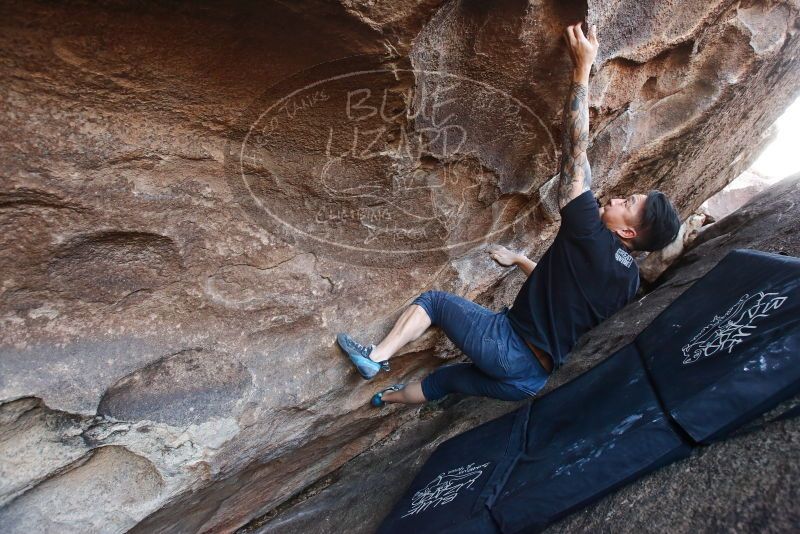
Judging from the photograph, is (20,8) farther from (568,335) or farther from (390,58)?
(568,335)

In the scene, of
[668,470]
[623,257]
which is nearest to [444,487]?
[668,470]

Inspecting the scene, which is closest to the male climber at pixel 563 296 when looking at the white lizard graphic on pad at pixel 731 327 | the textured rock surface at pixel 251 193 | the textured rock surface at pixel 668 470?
the textured rock surface at pixel 251 193

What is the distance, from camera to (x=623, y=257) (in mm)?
1662

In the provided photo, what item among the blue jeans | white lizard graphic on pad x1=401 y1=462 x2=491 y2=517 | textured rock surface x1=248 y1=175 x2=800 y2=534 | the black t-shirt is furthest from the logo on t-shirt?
white lizard graphic on pad x1=401 y1=462 x2=491 y2=517

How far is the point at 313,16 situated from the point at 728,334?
1.52 m

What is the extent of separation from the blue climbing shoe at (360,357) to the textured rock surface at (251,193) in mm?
91

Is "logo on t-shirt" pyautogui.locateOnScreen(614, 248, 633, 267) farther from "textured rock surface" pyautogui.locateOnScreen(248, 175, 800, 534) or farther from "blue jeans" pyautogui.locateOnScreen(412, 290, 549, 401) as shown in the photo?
"textured rock surface" pyautogui.locateOnScreen(248, 175, 800, 534)

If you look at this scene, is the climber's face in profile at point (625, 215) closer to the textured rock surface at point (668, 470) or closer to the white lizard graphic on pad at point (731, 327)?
the white lizard graphic on pad at point (731, 327)

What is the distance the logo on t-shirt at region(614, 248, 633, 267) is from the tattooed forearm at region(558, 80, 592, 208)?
0.26 metres

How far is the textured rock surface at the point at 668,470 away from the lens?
1087 mm

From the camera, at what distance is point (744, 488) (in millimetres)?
1104

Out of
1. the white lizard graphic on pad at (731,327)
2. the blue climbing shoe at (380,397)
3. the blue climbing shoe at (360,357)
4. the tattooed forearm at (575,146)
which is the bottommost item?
the blue climbing shoe at (380,397)

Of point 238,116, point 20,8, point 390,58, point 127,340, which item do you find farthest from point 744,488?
point 20,8

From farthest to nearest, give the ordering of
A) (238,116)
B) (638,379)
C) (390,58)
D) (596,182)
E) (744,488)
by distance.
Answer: (596,182)
(638,379)
(238,116)
(390,58)
(744,488)
